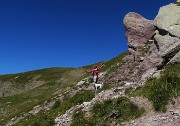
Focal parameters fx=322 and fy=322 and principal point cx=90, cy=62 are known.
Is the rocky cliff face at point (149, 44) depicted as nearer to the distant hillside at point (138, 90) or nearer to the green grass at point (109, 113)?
the distant hillside at point (138, 90)

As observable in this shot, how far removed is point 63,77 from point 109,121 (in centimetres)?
7106

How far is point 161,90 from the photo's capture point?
26062mm

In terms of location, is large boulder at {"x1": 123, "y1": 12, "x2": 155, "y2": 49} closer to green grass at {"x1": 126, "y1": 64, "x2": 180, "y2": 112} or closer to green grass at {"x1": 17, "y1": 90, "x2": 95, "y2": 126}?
green grass at {"x1": 17, "y1": 90, "x2": 95, "y2": 126}

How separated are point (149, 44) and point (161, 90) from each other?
14007 millimetres

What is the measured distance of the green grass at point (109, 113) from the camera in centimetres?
2508

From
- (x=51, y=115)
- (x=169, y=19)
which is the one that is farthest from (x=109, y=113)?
(x=169, y=19)

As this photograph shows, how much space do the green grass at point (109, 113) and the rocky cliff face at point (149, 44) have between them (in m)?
4.62

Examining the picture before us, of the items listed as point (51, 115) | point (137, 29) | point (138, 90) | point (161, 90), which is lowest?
point (51, 115)

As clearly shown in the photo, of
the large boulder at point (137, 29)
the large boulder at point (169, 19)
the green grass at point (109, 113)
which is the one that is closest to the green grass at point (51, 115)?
the green grass at point (109, 113)

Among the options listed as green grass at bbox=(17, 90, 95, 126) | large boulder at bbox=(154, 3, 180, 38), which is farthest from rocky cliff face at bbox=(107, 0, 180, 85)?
green grass at bbox=(17, 90, 95, 126)

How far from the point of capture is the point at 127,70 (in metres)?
37.8

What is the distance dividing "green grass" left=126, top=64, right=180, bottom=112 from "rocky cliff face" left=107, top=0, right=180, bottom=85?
247 centimetres

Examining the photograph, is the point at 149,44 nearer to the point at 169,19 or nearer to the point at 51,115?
the point at 169,19

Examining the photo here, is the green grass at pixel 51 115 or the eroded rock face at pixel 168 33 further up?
the eroded rock face at pixel 168 33
